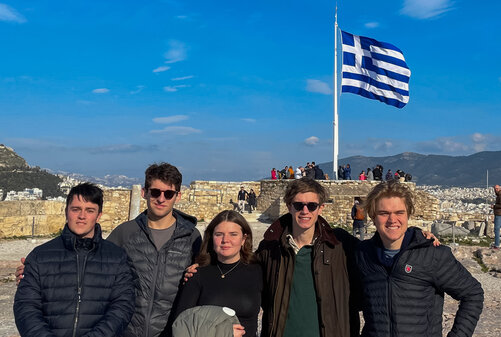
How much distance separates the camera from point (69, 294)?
8.62 ft

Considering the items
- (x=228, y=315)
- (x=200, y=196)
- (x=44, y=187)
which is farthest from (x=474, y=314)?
(x=44, y=187)

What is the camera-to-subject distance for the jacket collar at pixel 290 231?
3051 millimetres

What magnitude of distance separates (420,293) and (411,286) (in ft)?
0.22

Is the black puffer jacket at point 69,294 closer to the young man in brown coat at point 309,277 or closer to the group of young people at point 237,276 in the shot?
the group of young people at point 237,276

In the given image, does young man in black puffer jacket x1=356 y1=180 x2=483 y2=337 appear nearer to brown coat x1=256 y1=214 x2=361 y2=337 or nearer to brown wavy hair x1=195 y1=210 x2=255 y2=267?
brown coat x1=256 y1=214 x2=361 y2=337

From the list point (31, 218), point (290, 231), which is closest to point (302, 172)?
point (31, 218)

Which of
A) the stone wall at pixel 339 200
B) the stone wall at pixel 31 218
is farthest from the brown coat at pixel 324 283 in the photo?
the stone wall at pixel 339 200

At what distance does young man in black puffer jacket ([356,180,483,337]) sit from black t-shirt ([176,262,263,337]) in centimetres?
73

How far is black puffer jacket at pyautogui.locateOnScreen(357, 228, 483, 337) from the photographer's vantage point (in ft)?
8.53

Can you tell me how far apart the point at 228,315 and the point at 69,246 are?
41.6 inches

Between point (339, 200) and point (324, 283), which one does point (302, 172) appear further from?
point (324, 283)

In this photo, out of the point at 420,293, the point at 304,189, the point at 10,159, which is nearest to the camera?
the point at 420,293

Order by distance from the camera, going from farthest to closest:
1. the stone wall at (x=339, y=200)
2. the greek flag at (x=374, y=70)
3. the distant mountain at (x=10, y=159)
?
the distant mountain at (x=10, y=159)
the stone wall at (x=339, y=200)
the greek flag at (x=374, y=70)

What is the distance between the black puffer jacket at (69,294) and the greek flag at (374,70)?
58.7 feet
